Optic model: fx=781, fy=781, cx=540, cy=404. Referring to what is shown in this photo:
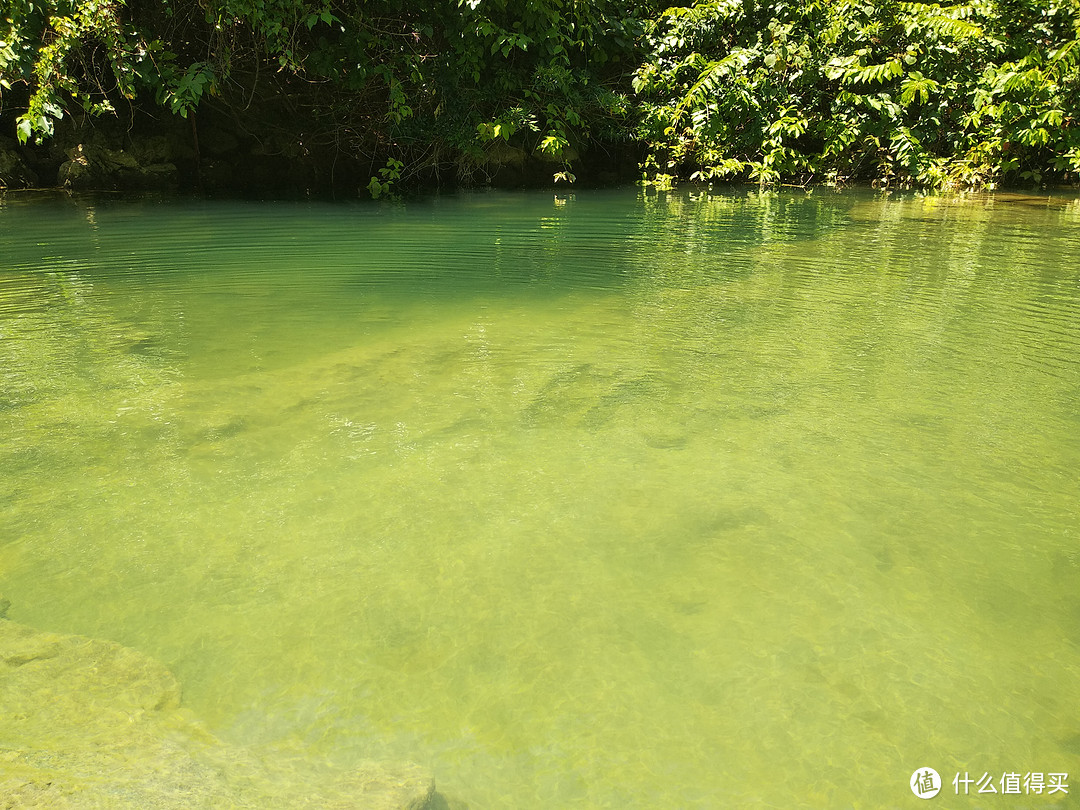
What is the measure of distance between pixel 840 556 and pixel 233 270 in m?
4.65

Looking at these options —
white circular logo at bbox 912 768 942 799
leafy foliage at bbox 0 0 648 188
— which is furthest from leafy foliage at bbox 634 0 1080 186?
white circular logo at bbox 912 768 942 799

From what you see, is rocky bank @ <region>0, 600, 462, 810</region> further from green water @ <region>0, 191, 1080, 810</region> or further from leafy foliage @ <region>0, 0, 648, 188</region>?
leafy foliage @ <region>0, 0, 648, 188</region>

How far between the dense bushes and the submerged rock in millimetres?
9016

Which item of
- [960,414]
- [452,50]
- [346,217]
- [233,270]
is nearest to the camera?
[960,414]

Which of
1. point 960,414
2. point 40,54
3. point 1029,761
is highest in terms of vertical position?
point 40,54

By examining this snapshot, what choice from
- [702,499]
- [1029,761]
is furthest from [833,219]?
[1029,761]

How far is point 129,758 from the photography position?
128 cm

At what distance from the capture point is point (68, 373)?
309 cm

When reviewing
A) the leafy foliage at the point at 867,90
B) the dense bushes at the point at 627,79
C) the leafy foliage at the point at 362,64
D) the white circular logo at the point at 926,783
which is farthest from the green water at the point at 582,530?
the leafy foliage at the point at 867,90

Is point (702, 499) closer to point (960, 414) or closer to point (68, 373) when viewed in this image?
point (960, 414)

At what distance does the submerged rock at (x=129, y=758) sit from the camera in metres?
1.19

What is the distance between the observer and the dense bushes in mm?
9758

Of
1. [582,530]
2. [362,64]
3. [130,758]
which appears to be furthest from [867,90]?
[130,758]

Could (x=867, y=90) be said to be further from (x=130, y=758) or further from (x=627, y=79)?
(x=130, y=758)
